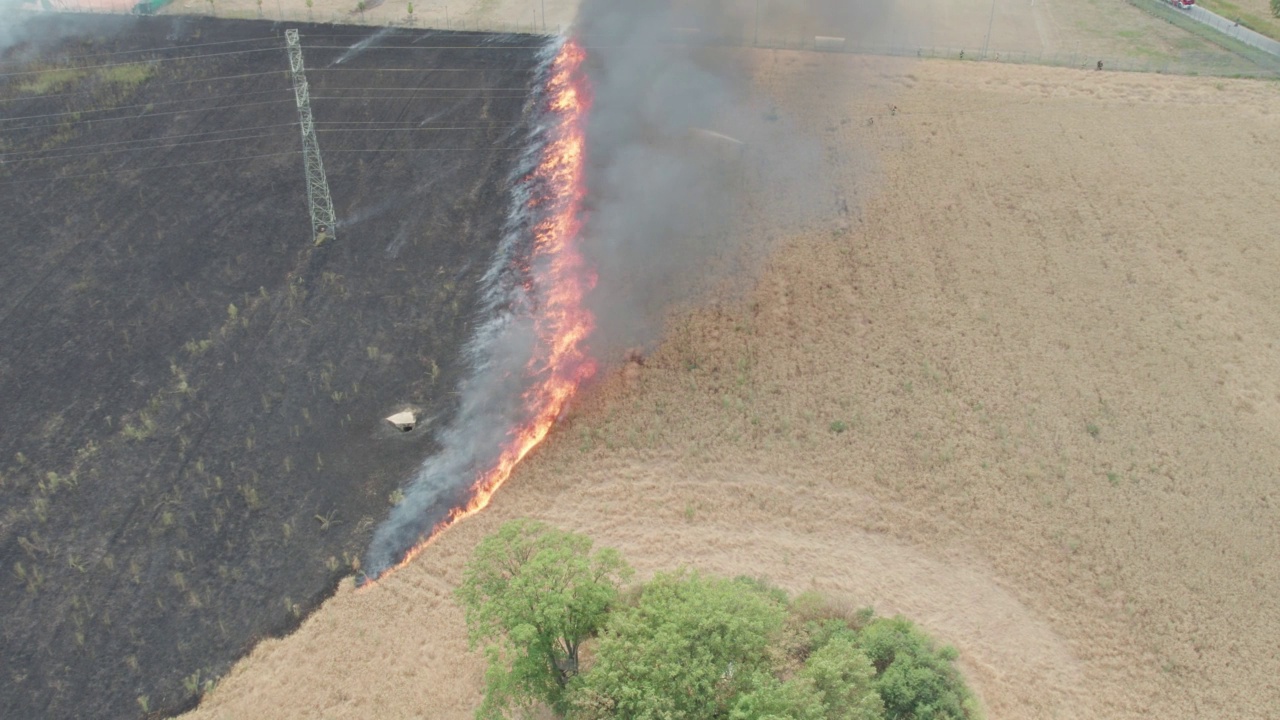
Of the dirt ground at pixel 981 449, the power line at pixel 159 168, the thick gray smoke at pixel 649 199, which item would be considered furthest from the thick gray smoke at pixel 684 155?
the power line at pixel 159 168

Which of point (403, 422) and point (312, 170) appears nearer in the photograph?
point (403, 422)

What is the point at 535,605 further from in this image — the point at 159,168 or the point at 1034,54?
the point at 1034,54

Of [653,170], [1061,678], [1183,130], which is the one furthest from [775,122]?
[1061,678]

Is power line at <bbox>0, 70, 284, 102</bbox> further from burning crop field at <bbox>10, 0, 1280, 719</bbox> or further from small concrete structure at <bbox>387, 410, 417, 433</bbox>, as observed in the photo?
small concrete structure at <bbox>387, 410, 417, 433</bbox>

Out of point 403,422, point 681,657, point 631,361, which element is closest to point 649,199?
point 631,361

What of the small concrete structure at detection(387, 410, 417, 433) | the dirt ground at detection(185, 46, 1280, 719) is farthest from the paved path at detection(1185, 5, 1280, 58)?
the small concrete structure at detection(387, 410, 417, 433)

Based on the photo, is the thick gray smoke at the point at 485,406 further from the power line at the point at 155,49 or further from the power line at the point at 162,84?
the power line at the point at 155,49
